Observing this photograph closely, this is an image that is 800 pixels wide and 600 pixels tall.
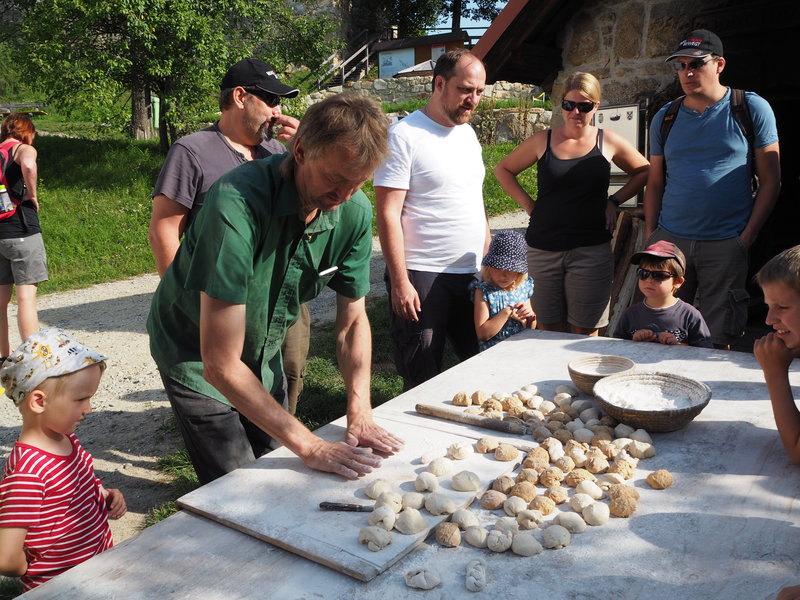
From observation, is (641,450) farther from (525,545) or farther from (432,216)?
(432,216)

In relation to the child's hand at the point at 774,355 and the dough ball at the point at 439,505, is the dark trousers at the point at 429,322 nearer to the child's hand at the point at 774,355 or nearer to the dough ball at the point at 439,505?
the child's hand at the point at 774,355

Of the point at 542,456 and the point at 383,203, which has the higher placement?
the point at 383,203

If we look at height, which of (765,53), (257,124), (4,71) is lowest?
(257,124)

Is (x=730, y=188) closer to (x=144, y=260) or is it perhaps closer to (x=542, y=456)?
(x=542, y=456)

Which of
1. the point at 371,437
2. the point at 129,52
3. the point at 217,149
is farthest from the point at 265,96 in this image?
the point at 129,52

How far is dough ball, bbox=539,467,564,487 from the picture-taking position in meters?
1.82

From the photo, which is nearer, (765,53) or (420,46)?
(765,53)

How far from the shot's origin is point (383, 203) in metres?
3.49

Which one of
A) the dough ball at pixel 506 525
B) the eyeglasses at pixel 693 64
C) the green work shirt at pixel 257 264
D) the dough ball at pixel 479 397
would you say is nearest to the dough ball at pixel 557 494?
the dough ball at pixel 506 525

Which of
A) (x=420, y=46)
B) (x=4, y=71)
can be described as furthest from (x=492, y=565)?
(x=4, y=71)

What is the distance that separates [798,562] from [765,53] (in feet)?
15.0

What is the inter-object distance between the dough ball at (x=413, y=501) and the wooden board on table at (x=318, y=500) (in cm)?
5

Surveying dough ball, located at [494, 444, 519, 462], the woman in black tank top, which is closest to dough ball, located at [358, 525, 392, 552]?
dough ball, located at [494, 444, 519, 462]

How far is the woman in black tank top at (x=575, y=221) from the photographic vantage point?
150 inches
